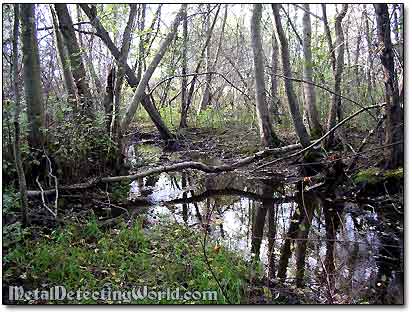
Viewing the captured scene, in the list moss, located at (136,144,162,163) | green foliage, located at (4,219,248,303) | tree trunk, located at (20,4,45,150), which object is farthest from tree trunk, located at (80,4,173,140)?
green foliage, located at (4,219,248,303)

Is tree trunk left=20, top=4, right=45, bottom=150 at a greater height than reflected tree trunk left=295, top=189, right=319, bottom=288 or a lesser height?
greater

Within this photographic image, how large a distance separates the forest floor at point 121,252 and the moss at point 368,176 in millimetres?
17

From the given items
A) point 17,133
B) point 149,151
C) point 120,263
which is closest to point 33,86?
point 17,133

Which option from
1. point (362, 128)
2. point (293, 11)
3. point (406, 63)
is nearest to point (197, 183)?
point (362, 128)

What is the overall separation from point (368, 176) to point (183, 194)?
233 cm

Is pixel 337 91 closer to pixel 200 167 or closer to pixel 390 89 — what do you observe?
pixel 390 89

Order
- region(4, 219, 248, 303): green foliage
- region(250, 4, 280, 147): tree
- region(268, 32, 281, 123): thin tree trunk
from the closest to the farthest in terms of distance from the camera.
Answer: region(4, 219, 248, 303): green foliage, region(250, 4, 280, 147): tree, region(268, 32, 281, 123): thin tree trunk

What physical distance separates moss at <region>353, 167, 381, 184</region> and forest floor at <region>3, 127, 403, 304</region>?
2 centimetres

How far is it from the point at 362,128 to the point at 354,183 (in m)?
1.66

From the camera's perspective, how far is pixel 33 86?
441 centimetres

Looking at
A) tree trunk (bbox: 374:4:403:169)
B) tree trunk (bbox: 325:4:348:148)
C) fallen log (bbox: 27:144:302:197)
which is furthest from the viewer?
tree trunk (bbox: 325:4:348:148)

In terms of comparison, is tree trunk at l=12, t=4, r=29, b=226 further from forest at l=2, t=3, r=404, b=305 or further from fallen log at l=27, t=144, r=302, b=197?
fallen log at l=27, t=144, r=302, b=197

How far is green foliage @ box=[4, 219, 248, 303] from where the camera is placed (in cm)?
293

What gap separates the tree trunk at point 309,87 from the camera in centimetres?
679
